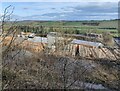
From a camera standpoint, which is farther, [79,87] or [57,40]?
Answer: [57,40]

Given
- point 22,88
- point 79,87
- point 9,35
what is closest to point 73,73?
point 79,87

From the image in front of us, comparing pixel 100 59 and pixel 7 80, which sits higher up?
pixel 7 80

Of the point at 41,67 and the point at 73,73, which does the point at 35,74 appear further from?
the point at 73,73

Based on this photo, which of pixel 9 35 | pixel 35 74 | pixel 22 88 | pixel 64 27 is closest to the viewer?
pixel 9 35

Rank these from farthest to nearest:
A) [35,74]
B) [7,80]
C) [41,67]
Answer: [41,67]
[35,74]
[7,80]

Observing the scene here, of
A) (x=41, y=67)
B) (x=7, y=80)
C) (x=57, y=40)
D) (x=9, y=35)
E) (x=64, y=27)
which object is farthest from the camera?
(x=64, y=27)

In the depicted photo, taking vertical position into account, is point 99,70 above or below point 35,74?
below

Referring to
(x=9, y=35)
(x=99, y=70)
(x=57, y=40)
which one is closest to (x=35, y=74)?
(x=9, y=35)

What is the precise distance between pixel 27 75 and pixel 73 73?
721mm

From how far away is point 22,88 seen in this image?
3.69 metres

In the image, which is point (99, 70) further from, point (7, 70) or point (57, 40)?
point (7, 70)

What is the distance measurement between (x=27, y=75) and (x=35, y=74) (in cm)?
19

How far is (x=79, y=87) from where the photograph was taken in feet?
12.8

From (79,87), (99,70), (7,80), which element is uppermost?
(7,80)
